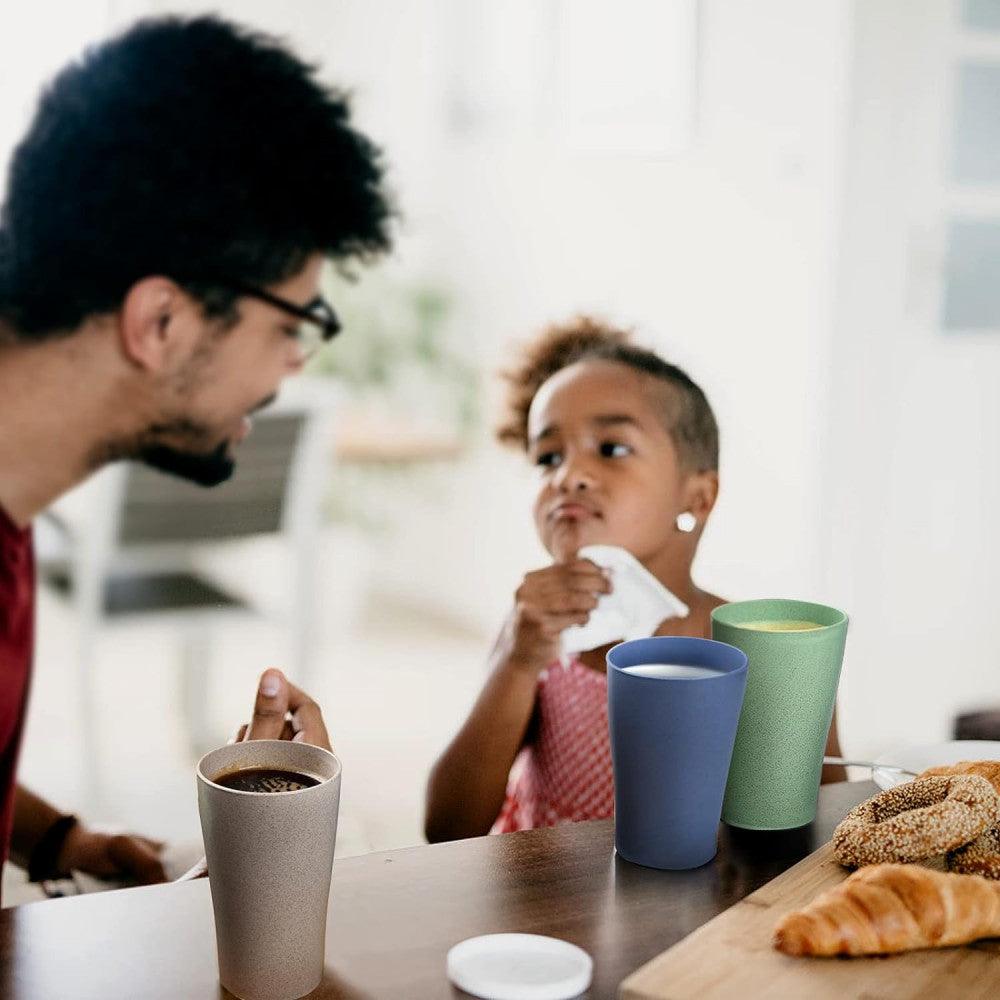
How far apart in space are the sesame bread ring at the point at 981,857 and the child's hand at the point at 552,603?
45 cm

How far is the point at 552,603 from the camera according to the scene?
125 cm

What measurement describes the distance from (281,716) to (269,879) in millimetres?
190

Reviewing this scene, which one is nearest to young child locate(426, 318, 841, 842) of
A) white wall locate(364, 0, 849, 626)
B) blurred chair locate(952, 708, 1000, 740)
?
blurred chair locate(952, 708, 1000, 740)

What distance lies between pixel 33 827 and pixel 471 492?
3.30 m

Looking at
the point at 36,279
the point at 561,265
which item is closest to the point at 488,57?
the point at 561,265

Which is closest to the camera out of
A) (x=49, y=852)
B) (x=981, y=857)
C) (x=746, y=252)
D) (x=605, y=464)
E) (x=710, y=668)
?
(x=981, y=857)

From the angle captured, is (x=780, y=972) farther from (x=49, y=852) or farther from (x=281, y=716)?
(x=49, y=852)

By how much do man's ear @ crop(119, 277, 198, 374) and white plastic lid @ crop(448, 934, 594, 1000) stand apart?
563 mm

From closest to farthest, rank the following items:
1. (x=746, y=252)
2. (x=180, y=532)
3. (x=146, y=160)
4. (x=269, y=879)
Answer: (x=269, y=879) → (x=146, y=160) → (x=180, y=532) → (x=746, y=252)

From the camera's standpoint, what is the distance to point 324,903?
0.77 m

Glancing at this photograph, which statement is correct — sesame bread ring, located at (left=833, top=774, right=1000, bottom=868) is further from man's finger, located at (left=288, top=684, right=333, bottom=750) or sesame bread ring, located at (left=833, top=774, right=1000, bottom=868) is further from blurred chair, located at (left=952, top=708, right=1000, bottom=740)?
blurred chair, located at (left=952, top=708, right=1000, bottom=740)

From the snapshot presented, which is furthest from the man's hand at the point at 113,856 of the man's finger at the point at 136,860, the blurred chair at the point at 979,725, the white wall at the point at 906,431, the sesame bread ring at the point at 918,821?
the white wall at the point at 906,431

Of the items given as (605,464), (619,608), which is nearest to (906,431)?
(605,464)

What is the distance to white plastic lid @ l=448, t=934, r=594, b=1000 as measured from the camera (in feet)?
2.45
